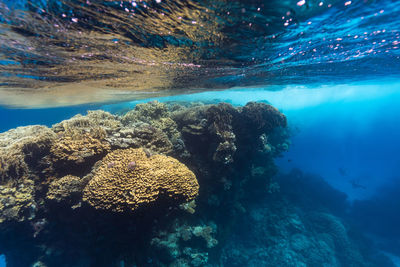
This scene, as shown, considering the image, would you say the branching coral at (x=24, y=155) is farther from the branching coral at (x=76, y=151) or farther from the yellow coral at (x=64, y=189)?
the yellow coral at (x=64, y=189)

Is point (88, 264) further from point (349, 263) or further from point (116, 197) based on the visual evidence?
point (349, 263)

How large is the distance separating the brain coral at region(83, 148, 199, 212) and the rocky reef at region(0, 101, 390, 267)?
3cm

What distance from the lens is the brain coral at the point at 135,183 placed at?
443 cm

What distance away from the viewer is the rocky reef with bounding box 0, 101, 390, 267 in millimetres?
4934

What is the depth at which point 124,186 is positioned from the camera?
14.8ft

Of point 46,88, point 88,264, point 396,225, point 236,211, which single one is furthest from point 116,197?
point 396,225

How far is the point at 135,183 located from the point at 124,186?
283 mm

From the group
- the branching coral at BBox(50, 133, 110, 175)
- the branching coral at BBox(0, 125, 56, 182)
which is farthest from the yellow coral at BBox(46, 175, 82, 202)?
the branching coral at BBox(0, 125, 56, 182)

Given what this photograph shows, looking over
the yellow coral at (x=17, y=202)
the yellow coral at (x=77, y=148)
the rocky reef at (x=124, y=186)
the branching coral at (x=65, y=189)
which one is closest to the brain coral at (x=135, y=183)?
the rocky reef at (x=124, y=186)

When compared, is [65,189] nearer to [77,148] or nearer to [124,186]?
[77,148]

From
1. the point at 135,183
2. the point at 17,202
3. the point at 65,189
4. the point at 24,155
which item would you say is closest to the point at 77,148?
the point at 65,189

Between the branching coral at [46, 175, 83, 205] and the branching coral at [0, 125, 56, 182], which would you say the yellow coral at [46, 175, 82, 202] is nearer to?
the branching coral at [46, 175, 83, 205]

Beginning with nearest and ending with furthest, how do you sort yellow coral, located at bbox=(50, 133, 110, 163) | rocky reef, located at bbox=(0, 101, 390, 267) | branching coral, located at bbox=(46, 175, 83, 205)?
rocky reef, located at bbox=(0, 101, 390, 267)
branching coral, located at bbox=(46, 175, 83, 205)
yellow coral, located at bbox=(50, 133, 110, 163)

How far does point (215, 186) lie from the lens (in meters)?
9.95
